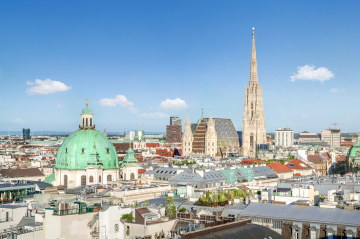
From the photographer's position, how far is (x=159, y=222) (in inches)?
1794

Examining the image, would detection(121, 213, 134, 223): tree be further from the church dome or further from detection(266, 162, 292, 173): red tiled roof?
detection(266, 162, 292, 173): red tiled roof

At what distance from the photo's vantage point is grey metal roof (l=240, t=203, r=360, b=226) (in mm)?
45125

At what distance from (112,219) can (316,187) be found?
139ft

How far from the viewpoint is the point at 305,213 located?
47.6 m

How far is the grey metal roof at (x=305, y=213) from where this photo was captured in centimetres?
4512

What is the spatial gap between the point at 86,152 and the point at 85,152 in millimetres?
213

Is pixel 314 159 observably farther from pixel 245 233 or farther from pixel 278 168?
pixel 245 233

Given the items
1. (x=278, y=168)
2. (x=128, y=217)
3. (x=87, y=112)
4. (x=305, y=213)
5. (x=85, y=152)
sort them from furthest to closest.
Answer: (x=278, y=168) < (x=87, y=112) < (x=85, y=152) < (x=305, y=213) < (x=128, y=217)

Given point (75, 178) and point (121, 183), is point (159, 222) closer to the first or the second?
point (121, 183)

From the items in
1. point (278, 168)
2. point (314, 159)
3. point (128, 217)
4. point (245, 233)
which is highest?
point (128, 217)

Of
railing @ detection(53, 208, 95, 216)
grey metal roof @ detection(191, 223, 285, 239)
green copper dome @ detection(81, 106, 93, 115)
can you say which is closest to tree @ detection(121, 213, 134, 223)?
railing @ detection(53, 208, 95, 216)

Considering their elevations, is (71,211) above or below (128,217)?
above

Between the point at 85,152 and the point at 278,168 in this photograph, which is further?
the point at 278,168

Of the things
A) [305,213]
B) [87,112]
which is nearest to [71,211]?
[305,213]
